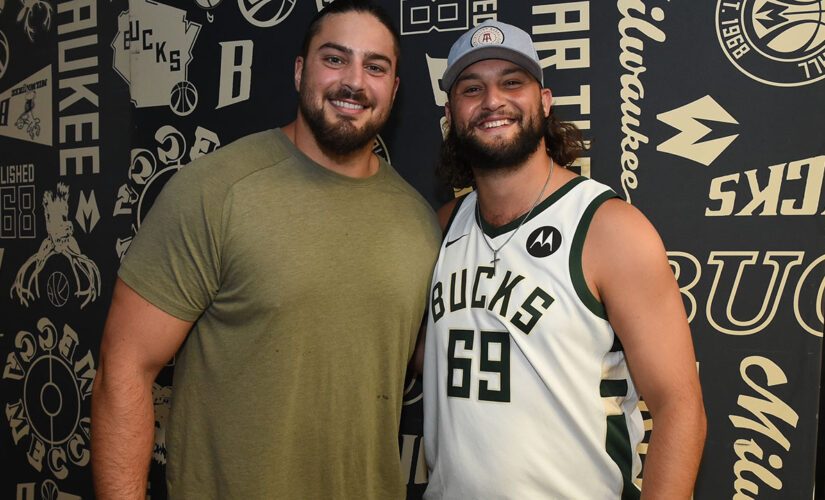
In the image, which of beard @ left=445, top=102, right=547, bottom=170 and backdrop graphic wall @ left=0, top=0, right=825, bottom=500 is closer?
beard @ left=445, top=102, right=547, bottom=170

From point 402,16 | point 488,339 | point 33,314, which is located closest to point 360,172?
point 488,339

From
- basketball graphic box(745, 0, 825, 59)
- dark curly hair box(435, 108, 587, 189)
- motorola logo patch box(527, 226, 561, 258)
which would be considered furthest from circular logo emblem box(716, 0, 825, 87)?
motorola logo patch box(527, 226, 561, 258)

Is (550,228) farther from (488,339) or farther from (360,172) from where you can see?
(360,172)

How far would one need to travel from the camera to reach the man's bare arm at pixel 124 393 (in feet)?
4.06

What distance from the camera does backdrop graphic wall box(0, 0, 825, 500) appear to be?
5.21 feet

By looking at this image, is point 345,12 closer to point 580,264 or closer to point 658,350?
point 580,264

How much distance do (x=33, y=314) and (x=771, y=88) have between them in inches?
110

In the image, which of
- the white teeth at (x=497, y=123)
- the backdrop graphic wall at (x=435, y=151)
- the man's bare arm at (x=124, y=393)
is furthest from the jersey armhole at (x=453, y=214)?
the man's bare arm at (x=124, y=393)

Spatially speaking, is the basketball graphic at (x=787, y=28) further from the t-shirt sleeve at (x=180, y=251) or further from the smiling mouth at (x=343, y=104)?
the t-shirt sleeve at (x=180, y=251)

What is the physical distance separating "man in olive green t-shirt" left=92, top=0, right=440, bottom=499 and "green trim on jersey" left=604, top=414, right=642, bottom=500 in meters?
0.51

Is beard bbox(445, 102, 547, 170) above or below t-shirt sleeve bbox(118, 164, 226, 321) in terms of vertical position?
above

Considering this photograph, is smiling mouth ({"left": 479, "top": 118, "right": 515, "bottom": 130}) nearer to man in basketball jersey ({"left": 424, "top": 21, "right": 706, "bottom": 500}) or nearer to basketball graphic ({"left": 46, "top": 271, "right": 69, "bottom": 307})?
man in basketball jersey ({"left": 424, "top": 21, "right": 706, "bottom": 500})

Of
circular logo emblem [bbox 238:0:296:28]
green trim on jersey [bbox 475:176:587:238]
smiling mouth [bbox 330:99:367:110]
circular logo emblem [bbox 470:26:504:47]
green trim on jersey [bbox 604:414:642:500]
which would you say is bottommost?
green trim on jersey [bbox 604:414:642:500]

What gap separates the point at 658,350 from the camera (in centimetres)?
121
